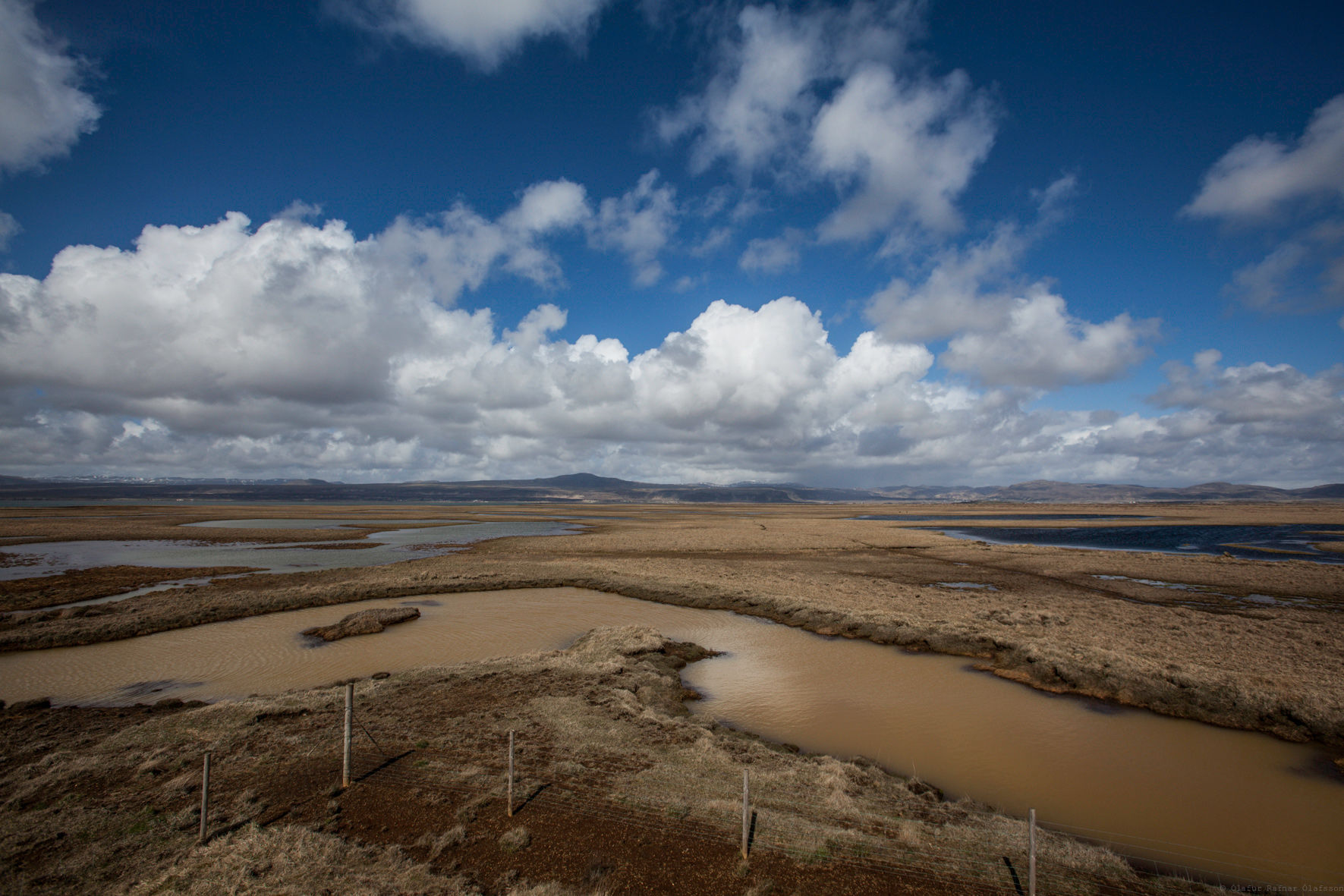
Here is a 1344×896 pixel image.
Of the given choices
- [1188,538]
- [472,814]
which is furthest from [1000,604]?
[1188,538]

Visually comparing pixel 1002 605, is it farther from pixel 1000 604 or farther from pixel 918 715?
pixel 918 715

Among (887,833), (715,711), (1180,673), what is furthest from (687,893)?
(1180,673)

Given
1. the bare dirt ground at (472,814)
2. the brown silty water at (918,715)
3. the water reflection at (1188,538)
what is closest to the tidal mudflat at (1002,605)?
the brown silty water at (918,715)

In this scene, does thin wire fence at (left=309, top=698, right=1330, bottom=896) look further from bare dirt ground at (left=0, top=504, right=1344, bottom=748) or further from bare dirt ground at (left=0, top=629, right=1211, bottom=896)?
bare dirt ground at (left=0, top=504, right=1344, bottom=748)

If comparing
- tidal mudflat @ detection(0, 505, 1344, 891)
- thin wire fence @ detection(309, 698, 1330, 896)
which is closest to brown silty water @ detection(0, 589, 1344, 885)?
thin wire fence @ detection(309, 698, 1330, 896)

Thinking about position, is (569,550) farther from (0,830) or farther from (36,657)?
(0,830)

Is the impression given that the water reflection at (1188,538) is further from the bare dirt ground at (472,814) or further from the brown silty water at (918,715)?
the bare dirt ground at (472,814)
